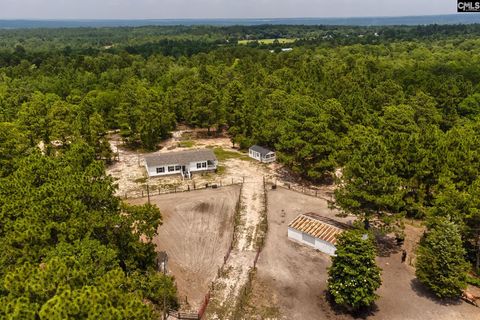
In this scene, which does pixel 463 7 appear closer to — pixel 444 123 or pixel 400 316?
pixel 444 123

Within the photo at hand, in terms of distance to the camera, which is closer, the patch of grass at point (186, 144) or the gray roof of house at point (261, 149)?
the gray roof of house at point (261, 149)

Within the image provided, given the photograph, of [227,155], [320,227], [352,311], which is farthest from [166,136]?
[352,311]

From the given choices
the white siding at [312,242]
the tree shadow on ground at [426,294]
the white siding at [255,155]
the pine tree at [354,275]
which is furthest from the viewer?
the white siding at [255,155]

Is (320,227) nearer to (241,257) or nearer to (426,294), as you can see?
(241,257)

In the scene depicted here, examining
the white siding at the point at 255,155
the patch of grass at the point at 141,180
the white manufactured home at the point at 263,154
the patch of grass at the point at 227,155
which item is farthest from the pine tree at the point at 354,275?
the patch of grass at the point at 227,155

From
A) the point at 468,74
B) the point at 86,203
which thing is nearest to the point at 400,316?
the point at 86,203

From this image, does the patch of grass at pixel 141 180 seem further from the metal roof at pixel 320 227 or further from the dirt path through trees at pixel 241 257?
the metal roof at pixel 320 227

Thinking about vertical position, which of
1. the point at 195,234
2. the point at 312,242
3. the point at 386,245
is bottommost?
the point at 386,245
